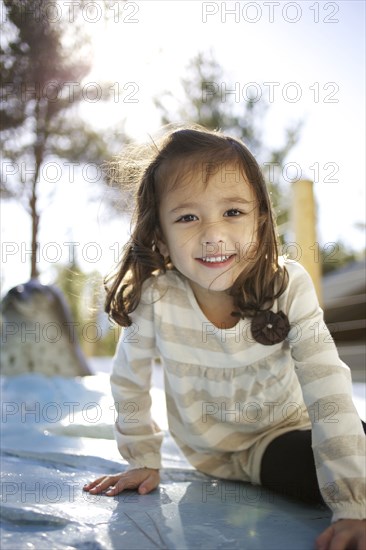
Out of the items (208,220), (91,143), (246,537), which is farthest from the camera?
(91,143)

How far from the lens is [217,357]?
127 cm

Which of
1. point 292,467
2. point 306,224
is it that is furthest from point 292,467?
point 306,224

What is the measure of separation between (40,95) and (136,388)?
570cm

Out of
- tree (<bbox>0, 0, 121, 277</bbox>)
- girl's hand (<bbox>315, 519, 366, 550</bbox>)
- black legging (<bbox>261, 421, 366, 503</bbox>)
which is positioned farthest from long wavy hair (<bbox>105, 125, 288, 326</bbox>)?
tree (<bbox>0, 0, 121, 277</bbox>)

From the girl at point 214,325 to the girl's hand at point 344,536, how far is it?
9.2 inches

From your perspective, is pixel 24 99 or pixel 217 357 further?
pixel 24 99

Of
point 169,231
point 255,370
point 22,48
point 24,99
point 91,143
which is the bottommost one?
point 255,370

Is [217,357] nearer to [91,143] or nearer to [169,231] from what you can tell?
[169,231]

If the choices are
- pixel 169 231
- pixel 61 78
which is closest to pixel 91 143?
pixel 61 78

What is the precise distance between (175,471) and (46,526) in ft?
1.75

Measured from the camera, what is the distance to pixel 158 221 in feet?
4.46

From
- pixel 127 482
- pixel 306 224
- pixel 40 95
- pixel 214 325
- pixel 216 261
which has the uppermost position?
pixel 40 95

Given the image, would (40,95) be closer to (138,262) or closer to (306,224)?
(306,224)

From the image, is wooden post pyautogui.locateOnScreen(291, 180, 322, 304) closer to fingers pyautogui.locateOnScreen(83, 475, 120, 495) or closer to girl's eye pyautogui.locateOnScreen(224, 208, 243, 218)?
girl's eye pyautogui.locateOnScreen(224, 208, 243, 218)
